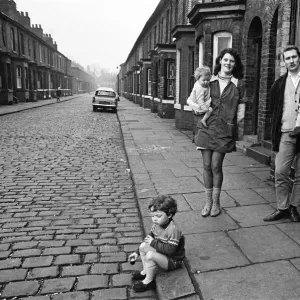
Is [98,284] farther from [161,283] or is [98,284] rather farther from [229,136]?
[229,136]

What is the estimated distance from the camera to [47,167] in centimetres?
732

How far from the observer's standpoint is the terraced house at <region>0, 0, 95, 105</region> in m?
29.6

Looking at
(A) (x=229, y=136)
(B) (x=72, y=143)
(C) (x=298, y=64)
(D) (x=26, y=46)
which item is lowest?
(B) (x=72, y=143)

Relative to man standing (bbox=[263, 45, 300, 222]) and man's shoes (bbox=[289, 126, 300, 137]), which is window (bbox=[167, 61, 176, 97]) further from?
man's shoes (bbox=[289, 126, 300, 137])

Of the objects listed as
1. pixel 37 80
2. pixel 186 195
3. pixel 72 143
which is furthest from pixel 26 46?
pixel 186 195

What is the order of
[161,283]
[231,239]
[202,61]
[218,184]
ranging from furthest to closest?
[202,61], [218,184], [231,239], [161,283]

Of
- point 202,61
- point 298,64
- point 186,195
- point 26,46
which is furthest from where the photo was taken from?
point 26,46

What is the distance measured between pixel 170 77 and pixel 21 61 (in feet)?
68.2

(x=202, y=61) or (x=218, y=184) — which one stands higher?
(x=202, y=61)

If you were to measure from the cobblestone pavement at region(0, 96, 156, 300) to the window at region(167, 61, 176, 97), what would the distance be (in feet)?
33.7

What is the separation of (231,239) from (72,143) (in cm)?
778

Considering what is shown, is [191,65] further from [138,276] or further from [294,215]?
[138,276]

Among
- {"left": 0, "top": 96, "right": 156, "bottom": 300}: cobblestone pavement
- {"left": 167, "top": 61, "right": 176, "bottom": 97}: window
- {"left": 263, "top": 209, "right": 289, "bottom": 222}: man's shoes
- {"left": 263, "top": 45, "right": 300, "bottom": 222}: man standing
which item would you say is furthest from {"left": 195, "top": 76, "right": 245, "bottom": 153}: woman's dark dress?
{"left": 167, "top": 61, "right": 176, "bottom": 97}: window

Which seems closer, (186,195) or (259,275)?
(259,275)
